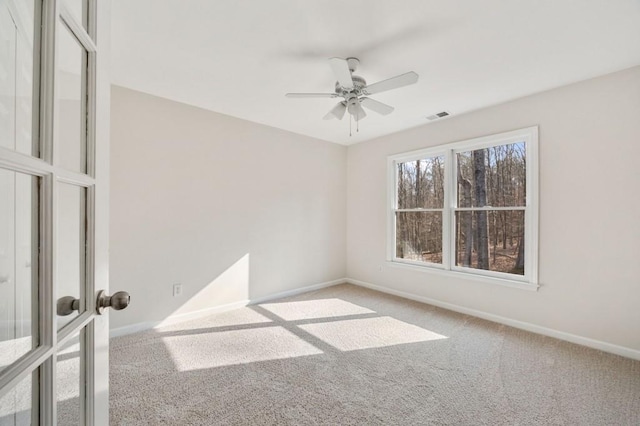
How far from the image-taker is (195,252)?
3.37 meters

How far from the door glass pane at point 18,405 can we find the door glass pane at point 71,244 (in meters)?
0.14

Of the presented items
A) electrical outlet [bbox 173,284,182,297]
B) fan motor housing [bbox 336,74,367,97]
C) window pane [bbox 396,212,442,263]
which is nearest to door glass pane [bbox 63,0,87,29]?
fan motor housing [bbox 336,74,367,97]

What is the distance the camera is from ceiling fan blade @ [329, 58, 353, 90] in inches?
77.5

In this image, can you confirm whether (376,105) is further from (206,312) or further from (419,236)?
(206,312)

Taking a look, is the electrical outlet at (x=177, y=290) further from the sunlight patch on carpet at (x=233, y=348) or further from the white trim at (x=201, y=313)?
the sunlight patch on carpet at (x=233, y=348)

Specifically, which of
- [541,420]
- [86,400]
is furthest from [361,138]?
[86,400]

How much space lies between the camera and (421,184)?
417cm

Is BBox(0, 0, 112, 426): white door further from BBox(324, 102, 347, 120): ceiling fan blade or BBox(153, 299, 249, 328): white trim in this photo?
BBox(153, 299, 249, 328): white trim

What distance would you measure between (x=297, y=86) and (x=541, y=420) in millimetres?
3112

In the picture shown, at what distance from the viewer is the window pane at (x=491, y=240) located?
3.23 m

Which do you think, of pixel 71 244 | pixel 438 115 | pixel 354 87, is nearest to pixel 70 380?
pixel 71 244

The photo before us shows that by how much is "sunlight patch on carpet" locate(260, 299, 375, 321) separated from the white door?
2760 mm

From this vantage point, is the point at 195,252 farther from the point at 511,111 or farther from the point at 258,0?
the point at 511,111

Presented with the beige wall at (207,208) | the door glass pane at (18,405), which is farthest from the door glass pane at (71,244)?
the beige wall at (207,208)
